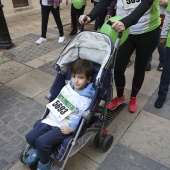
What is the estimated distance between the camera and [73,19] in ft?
20.5

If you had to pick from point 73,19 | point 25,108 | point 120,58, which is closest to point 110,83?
point 120,58

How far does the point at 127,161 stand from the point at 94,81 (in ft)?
3.27

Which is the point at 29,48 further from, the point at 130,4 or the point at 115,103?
the point at 130,4

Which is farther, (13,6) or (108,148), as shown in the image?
(13,6)

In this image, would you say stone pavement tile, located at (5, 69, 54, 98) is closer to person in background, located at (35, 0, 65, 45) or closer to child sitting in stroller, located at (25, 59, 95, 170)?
child sitting in stroller, located at (25, 59, 95, 170)

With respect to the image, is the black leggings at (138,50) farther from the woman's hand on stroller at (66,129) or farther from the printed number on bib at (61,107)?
Answer: the woman's hand on stroller at (66,129)

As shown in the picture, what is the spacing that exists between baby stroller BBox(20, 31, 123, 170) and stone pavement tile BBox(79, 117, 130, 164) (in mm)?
80

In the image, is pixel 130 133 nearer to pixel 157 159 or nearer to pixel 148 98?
pixel 157 159

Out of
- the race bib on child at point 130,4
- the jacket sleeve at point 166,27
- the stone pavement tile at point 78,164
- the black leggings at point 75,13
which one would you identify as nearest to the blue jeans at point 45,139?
the stone pavement tile at point 78,164

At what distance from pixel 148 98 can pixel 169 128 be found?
0.76 metres

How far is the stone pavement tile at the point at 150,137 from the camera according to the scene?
2.63 m

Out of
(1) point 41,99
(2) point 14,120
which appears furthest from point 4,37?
(2) point 14,120

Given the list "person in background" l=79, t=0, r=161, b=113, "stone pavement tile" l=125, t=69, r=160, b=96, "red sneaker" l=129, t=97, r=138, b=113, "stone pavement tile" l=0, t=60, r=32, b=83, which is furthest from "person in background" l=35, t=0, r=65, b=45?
"red sneaker" l=129, t=97, r=138, b=113

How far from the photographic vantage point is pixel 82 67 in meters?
2.22
